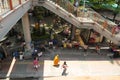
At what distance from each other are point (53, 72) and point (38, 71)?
1.73 m

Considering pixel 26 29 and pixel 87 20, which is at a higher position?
pixel 87 20

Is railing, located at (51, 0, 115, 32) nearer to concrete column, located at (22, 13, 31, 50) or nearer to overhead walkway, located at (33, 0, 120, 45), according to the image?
overhead walkway, located at (33, 0, 120, 45)

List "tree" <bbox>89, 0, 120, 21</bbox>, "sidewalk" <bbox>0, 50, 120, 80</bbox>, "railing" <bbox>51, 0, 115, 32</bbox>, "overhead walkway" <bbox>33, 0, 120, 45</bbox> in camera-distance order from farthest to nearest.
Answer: "tree" <bbox>89, 0, 120, 21</bbox> < "railing" <bbox>51, 0, 115, 32</bbox> < "overhead walkway" <bbox>33, 0, 120, 45</bbox> < "sidewalk" <bbox>0, 50, 120, 80</bbox>

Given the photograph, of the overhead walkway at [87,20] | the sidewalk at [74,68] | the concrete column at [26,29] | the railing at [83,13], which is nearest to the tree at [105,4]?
the railing at [83,13]

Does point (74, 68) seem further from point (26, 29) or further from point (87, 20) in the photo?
point (26, 29)

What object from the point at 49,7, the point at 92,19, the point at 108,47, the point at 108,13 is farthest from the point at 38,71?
the point at 108,13

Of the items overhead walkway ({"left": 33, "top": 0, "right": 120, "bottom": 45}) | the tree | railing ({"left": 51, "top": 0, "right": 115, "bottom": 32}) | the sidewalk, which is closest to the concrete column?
the sidewalk

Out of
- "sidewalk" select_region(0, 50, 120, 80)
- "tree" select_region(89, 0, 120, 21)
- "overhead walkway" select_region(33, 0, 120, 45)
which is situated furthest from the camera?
"tree" select_region(89, 0, 120, 21)

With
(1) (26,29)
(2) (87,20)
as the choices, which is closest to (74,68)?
(2) (87,20)

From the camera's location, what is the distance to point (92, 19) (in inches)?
907

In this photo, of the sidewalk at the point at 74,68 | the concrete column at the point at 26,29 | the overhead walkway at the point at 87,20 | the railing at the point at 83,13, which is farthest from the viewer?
the railing at the point at 83,13

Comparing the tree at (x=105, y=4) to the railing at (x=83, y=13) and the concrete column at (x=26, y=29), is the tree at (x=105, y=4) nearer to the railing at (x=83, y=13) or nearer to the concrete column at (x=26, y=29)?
the railing at (x=83, y=13)

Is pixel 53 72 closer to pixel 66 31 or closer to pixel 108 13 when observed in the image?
pixel 66 31

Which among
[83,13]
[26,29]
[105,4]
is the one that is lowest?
[26,29]
